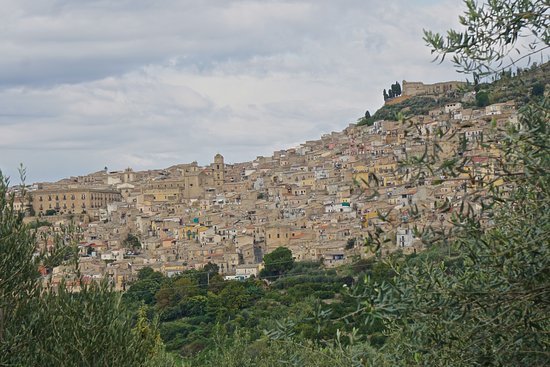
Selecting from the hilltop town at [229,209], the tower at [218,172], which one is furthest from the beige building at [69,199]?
the tower at [218,172]

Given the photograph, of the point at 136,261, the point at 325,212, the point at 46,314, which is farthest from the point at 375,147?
the point at 46,314

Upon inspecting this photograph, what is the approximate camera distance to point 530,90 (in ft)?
13.8

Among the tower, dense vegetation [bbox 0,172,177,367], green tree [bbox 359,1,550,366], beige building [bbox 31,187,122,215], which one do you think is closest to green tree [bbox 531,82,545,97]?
green tree [bbox 359,1,550,366]

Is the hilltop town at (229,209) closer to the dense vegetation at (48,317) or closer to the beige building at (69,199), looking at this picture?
the beige building at (69,199)

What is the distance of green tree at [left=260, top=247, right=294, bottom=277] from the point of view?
4722 centimetres

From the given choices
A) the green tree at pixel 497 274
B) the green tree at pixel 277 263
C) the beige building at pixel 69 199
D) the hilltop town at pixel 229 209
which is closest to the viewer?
the green tree at pixel 497 274

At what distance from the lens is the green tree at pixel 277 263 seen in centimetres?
4722

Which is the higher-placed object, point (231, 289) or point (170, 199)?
point (170, 199)

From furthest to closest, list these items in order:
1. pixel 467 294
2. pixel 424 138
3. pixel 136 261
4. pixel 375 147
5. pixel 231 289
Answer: pixel 375 147, pixel 136 261, pixel 231 289, pixel 424 138, pixel 467 294

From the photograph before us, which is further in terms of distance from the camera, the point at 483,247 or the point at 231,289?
the point at 231,289

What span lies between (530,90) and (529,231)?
737mm

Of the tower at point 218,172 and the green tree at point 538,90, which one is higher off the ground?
the tower at point 218,172

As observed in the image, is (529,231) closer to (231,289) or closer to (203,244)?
(231,289)

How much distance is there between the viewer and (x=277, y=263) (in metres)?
47.7
